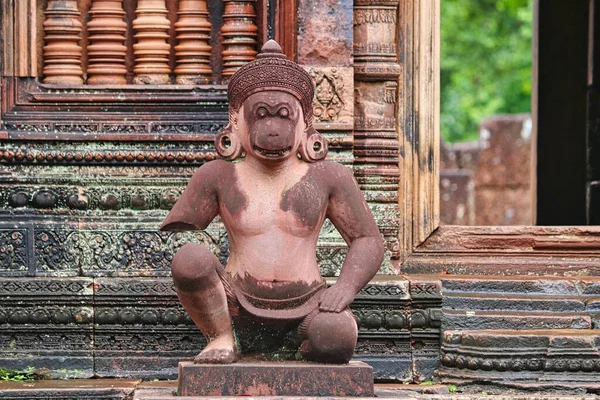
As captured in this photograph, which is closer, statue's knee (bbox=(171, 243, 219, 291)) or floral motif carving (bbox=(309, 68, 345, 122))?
statue's knee (bbox=(171, 243, 219, 291))

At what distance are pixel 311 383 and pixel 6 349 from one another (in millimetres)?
2427

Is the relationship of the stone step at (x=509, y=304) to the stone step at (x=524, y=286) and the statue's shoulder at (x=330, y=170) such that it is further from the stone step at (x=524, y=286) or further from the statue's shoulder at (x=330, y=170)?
the statue's shoulder at (x=330, y=170)

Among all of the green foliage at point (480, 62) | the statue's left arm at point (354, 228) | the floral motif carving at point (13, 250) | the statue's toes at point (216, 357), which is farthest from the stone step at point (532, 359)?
the green foliage at point (480, 62)

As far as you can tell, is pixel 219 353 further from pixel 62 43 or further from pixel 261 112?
pixel 62 43

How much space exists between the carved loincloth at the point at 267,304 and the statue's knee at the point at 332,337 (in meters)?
0.11

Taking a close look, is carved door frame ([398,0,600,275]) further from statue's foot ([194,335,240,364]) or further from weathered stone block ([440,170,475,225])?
weathered stone block ([440,170,475,225])

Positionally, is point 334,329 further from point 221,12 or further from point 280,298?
point 221,12

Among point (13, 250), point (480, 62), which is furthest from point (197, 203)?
point (480, 62)

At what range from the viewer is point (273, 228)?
267 inches

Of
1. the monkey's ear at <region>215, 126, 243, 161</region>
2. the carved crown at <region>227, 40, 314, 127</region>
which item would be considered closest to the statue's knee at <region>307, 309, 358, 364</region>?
the monkey's ear at <region>215, 126, 243, 161</region>

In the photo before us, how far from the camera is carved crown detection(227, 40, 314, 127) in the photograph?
6762 mm

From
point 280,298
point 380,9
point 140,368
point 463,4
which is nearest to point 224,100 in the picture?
point 380,9

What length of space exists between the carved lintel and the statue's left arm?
251cm

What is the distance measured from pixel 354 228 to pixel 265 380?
2.90 ft
